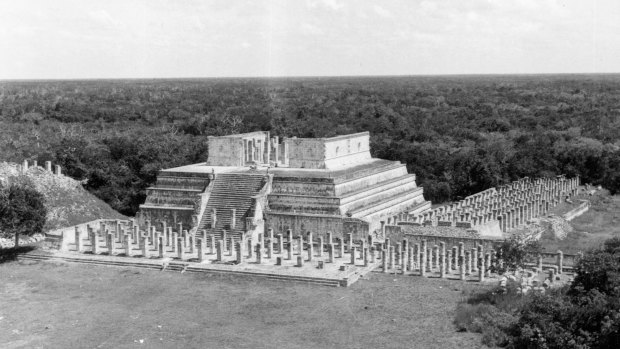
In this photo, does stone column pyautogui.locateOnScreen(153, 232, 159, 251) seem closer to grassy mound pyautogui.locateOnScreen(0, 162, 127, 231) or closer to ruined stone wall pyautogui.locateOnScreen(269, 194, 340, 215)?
ruined stone wall pyautogui.locateOnScreen(269, 194, 340, 215)

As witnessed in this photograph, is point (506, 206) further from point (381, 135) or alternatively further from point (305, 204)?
point (381, 135)

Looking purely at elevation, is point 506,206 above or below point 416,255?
above

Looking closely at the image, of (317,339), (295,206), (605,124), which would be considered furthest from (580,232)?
(605,124)

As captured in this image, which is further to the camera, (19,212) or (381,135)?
(381,135)

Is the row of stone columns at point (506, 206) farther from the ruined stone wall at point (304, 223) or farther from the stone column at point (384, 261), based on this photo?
the stone column at point (384, 261)

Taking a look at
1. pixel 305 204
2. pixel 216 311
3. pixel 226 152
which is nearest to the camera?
pixel 216 311

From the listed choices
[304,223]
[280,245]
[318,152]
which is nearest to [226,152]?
[318,152]

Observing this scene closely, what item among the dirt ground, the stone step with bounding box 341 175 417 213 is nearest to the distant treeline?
the stone step with bounding box 341 175 417 213
